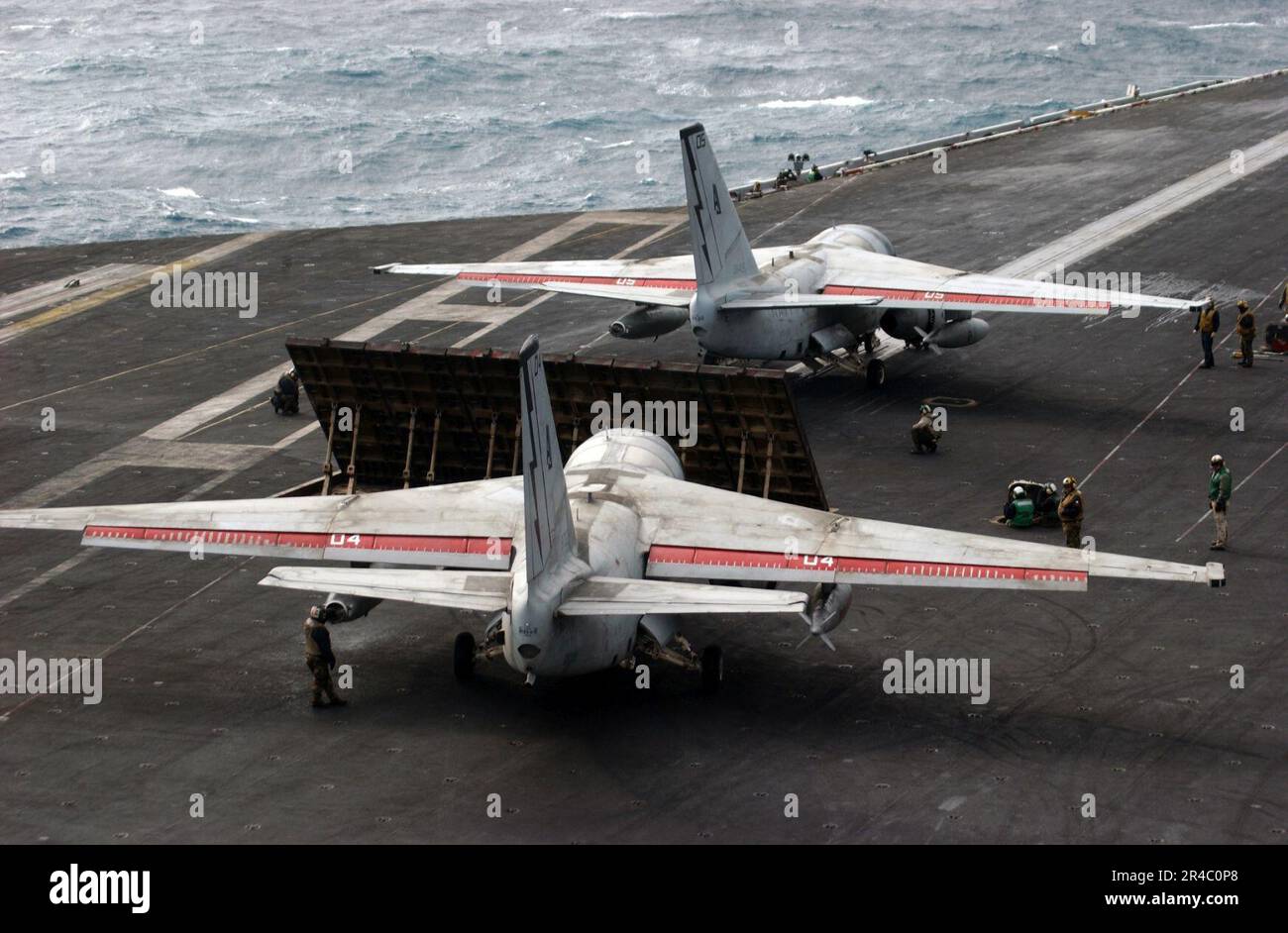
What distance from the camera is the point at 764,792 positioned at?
29.8 meters

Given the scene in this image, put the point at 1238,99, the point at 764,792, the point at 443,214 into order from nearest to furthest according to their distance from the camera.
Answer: the point at 764,792 < the point at 1238,99 < the point at 443,214

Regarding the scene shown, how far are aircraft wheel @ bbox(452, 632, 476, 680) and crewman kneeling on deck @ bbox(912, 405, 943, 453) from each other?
Answer: 19582 mm

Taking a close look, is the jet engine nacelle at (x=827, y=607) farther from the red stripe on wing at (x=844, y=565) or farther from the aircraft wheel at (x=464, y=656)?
the aircraft wheel at (x=464, y=656)

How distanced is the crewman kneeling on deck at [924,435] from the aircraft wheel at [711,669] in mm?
17926

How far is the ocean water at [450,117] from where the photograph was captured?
458 feet

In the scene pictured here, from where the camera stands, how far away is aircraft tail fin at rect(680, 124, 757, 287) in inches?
1941

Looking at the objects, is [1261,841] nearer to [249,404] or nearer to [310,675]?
[310,675]

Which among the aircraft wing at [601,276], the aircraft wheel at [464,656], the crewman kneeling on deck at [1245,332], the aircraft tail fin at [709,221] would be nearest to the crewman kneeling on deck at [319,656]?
the aircraft wheel at [464,656]

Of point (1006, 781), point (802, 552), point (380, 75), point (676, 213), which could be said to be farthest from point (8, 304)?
point (380, 75)

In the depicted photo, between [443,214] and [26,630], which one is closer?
[26,630]

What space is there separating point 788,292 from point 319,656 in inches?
946

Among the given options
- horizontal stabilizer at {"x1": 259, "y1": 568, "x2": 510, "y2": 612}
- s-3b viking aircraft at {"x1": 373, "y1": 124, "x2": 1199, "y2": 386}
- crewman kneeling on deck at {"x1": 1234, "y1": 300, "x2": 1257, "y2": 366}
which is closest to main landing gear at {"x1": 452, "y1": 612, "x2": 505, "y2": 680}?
horizontal stabilizer at {"x1": 259, "y1": 568, "x2": 510, "y2": 612}

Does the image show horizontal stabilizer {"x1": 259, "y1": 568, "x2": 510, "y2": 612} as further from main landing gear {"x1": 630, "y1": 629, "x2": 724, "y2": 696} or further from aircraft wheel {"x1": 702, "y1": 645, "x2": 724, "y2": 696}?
aircraft wheel {"x1": 702, "y1": 645, "x2": 724, "y2": 696}

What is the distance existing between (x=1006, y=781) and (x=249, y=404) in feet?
112
